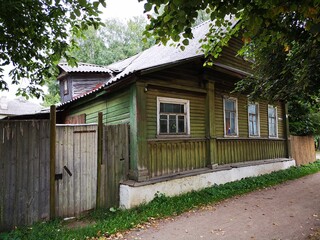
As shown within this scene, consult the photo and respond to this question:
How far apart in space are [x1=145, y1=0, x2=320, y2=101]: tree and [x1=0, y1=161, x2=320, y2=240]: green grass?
319cm

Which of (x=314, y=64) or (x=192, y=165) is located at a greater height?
(x=314, y=64)

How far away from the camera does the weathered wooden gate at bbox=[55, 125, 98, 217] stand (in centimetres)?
535

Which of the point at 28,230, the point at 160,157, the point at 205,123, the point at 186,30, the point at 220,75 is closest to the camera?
the point at 186,30

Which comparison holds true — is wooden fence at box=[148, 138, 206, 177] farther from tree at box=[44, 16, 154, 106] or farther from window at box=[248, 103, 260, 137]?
tree at box=[44, 16, 154, 106]

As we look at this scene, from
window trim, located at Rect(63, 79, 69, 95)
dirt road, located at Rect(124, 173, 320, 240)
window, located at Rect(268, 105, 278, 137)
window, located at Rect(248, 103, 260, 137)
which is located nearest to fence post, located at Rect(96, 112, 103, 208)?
dirt road, located at Rect(124, 173, 320, 240)

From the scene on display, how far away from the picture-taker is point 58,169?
532 cm

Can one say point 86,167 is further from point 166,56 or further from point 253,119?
point 253,119

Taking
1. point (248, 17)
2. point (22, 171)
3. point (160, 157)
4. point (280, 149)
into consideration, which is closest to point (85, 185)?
point (22, 171)

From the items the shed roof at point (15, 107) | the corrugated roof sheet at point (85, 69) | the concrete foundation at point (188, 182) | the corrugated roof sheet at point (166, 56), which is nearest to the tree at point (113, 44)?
the shed roof at point (15, 107)

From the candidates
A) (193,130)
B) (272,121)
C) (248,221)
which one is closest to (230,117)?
(193,130)

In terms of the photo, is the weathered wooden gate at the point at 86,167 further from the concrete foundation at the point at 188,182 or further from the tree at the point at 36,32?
the tree at the point at 36,32

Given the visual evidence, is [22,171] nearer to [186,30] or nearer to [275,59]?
[186,30]

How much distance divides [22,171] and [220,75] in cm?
695

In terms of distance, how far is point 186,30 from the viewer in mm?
3076
